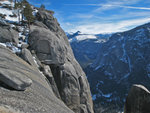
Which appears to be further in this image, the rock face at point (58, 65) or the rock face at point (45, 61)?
the rock face at point (58, 65)

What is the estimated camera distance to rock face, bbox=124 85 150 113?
20625 millimetres

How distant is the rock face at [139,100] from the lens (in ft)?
67.7

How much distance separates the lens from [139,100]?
21.1 m

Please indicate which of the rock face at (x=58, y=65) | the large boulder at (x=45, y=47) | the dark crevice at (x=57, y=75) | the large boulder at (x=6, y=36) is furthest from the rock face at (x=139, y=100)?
the large boulder at (x=6, y=36)

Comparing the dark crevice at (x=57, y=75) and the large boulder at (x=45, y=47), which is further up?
the large boulder at (x=45, y=47)

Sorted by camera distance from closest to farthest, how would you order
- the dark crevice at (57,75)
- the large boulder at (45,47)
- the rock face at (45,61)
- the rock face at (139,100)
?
the rock face at (139,100) → the rock face at (45,61) → the large boulder at (45,47) → the dark crevice at (57,75)

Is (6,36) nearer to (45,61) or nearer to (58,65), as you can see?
(45,61)

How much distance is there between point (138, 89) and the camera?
21344 mm

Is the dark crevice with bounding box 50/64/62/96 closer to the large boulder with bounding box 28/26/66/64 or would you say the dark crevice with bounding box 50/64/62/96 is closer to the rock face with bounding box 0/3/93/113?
the rock face with bounding box 0/3/93/113

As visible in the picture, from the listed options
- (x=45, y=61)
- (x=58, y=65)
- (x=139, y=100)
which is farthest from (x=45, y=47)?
(x=139, y=100)

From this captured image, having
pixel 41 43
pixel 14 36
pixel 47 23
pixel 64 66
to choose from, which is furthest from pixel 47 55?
pixel 47 23

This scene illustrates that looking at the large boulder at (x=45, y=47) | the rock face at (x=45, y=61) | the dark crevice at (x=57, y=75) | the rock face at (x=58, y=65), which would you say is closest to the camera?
the rock face at (x=45, y=61)

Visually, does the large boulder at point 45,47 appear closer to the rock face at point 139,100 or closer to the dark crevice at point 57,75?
the dark crevice at point 57,75

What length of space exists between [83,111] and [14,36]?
2639 centimetres
